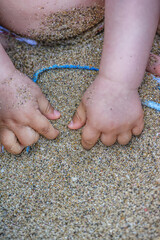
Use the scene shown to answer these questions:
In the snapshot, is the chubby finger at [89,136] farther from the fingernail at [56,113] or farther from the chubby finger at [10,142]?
the chubby finger at [10,142]

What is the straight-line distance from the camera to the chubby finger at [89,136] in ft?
3.13

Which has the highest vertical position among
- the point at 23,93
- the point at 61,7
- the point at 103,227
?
the point at 61,7

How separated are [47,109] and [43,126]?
8cm

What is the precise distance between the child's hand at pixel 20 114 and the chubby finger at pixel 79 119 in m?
0.06

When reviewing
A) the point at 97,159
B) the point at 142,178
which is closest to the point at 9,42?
the point at 97,159

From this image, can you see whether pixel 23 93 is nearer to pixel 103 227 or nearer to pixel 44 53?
pixel 44 53

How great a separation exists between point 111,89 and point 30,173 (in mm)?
402

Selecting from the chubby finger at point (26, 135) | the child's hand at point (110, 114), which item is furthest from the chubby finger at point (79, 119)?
the chubby finger at point (26, 135)

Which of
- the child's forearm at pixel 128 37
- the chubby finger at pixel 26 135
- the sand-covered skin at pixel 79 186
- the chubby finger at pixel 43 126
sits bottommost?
the sand-covered skin at pixel 79 186

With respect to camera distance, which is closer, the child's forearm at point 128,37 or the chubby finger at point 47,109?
the child's forearm at point 128,37

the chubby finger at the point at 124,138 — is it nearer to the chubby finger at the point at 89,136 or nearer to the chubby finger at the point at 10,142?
the chubby finger at the point at 89,136

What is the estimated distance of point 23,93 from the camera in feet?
3.23

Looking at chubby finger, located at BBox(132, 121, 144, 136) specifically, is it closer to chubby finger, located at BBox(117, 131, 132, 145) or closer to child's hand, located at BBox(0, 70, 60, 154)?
chubby finger, located at BBox(117, 131, 132, 145)

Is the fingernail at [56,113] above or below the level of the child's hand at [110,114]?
below
